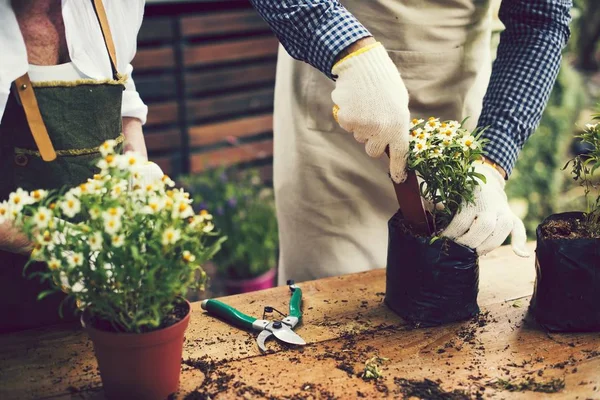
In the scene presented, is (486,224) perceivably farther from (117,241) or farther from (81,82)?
(81,82)

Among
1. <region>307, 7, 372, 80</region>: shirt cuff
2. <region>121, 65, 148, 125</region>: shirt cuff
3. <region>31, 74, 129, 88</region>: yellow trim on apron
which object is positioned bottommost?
<region>121, 65, 148, 125</region>: shirt cuff

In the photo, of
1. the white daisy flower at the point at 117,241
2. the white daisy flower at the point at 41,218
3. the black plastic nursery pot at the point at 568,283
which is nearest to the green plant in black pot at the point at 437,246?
the black plastic nursery pot at the point at 568,283

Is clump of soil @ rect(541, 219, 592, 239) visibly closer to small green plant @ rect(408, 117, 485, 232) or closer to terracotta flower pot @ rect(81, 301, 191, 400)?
small green plant @ rect(408, 117, 485, 232)

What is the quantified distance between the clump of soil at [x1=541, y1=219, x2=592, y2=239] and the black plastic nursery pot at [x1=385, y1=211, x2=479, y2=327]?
190 mm

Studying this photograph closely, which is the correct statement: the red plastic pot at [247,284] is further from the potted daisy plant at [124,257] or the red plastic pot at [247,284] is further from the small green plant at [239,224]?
the potted daisy plant at [124,257]

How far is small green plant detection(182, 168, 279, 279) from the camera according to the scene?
350 centimetres

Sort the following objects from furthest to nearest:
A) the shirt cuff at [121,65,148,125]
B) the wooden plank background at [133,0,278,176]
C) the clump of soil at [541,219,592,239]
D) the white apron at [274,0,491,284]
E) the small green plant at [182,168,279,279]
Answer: the wooden plank background at [133,0,278,176] → the small green plant at [182,168,279,279] → the white apron at [274,0,491,284] → the shirt cuff at [121,65,148,125] → the clump of soil at [541,219,592,239]

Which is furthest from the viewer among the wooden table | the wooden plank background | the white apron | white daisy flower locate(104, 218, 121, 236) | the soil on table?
the wooden plank background

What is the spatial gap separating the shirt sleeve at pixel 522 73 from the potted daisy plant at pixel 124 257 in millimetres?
1059

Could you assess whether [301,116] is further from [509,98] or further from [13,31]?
[13,31]

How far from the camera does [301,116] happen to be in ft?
7.17

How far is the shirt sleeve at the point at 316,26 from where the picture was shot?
1625 millimetres

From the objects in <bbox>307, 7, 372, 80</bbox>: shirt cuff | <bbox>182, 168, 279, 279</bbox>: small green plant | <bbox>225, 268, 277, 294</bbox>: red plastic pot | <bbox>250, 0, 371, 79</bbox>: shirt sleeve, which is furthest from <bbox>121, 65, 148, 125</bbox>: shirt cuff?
<bbox>225, 268, 277, 294</bbox>: red plastic pot

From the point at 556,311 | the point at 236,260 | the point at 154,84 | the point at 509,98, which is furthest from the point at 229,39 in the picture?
the point at 556,311
